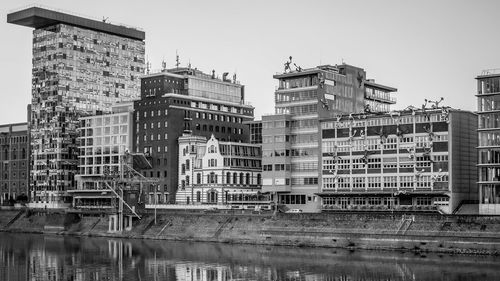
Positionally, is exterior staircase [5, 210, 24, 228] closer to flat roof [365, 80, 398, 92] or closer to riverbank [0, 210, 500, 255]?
riverbank [0, 210, 500, 255]

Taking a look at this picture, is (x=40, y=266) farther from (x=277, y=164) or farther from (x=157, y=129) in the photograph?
(x=157, y=129)

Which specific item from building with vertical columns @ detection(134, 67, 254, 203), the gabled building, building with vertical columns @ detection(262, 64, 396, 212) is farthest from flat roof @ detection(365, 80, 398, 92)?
building with vertical columns @ detection(134, 67, 254, 203)

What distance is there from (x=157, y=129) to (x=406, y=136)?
2687 inches

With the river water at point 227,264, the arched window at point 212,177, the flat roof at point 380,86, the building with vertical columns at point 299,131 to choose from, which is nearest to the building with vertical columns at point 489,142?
the river water at point 227,264

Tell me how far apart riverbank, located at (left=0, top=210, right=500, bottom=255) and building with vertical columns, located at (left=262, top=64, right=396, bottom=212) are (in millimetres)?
16489

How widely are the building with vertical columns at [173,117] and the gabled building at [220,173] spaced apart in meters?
4.42

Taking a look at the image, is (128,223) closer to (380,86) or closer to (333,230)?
(333,230)

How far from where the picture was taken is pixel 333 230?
12988 centimetres

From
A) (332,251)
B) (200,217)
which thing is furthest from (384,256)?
(200,217)

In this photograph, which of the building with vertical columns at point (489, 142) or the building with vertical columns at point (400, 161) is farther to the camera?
the building with vertical columns at point (400, 161)

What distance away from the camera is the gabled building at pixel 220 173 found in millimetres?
168750

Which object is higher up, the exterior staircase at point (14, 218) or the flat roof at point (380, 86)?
the flat roof at point (380, 86)

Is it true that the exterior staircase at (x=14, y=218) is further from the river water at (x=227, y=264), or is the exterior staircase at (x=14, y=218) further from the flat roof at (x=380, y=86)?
the flat roof at (x=380, y=86)

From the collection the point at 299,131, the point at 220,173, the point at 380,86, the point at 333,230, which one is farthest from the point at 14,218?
the point at 333,230
